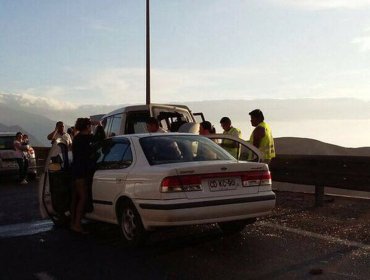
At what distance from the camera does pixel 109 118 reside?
13.4 metres

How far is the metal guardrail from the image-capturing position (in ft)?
29.3

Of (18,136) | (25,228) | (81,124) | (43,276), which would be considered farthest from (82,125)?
(18,136)

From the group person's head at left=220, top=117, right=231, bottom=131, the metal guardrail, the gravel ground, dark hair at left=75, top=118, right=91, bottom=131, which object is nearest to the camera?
the gravel ground

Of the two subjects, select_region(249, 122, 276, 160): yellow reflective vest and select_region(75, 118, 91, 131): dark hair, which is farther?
select_region(249, 122, 276, 160): yellow reflective vest

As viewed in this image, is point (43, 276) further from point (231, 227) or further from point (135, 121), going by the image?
point (135, 121)

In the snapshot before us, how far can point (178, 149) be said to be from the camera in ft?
22.7

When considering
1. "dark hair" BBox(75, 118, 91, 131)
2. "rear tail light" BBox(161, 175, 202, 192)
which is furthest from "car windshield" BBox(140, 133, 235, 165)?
"dark hair" BBox(75, 118, 91, 131)

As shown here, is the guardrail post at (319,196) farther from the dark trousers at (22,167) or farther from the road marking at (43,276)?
the dark trousers at (22,167)

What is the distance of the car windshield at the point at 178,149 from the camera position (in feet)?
22.1

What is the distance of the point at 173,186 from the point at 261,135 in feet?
11.1

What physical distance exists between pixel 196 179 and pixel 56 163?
2.63 m

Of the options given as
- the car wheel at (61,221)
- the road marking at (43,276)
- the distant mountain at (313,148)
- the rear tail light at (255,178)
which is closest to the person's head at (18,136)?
the car wheel at (61,221)

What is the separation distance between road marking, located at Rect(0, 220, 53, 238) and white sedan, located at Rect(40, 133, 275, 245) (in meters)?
1.12

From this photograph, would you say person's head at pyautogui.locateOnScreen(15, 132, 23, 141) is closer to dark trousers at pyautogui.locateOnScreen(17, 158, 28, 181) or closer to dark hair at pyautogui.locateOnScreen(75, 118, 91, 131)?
dark trousers at pyautogui.locateOnScreen(17, 158, 28, 181)
